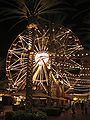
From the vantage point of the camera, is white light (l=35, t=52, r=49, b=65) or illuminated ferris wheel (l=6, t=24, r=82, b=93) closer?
white light (l=35, t=52, r=49, b=65)

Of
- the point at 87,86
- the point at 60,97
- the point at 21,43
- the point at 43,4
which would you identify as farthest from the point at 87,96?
the point at 43,4

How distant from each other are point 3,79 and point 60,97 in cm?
994

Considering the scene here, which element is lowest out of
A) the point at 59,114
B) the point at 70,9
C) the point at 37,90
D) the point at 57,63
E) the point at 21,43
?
the point at 59,114

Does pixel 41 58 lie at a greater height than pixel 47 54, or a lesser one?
lesser

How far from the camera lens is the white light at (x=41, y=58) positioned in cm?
3522

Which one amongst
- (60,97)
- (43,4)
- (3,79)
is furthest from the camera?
(3,79)

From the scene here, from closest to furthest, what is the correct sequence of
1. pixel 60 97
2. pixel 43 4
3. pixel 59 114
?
pixel 43 4, pixel 59 114, pixel 60 97

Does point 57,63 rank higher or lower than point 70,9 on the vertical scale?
lower

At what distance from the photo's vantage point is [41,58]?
35094mm

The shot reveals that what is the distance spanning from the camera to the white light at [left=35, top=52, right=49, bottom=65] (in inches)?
1387

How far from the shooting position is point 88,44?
44.2m

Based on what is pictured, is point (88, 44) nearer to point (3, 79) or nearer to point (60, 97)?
point (60, 97)

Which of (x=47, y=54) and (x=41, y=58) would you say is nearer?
(x=41, y=58)

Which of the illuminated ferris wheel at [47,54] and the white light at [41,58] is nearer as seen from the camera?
the white light at [41,58]
